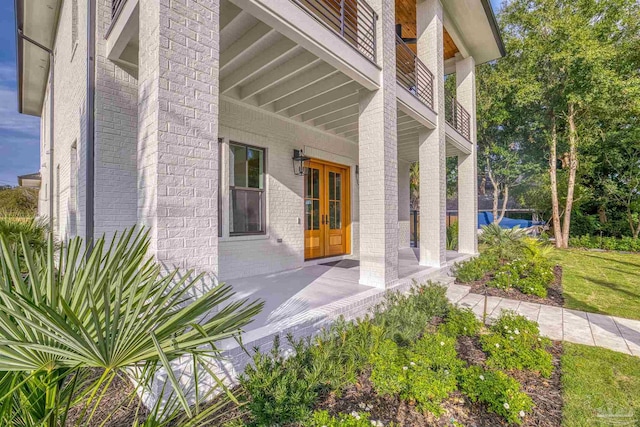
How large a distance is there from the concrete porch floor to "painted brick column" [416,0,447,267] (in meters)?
0.51

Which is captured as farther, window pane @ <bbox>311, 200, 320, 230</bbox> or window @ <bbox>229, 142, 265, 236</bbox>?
window pane @ <bbox>311, 200, 320, 230</bbox>

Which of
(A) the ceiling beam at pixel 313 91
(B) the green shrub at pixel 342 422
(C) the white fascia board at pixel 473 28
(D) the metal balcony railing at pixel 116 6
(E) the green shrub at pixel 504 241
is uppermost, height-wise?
(C) the white fascia board at pixel 473 28

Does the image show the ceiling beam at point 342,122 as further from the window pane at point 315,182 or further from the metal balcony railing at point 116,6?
the metal balcony railing at point 116,6

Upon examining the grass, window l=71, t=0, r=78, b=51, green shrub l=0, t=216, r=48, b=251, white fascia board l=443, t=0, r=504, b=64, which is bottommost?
the grass

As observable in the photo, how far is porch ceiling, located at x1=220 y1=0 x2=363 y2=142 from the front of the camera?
3.76 m

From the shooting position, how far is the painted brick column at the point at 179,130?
2297 millimetres

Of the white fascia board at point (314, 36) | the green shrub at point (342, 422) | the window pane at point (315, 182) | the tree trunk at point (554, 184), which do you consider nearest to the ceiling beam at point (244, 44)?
the white fascia board at point (314, 36)

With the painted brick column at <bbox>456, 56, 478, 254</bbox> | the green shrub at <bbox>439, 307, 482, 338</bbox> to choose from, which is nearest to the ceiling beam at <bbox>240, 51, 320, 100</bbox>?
the green shrub at <bbox>439, 307, 482, 338</bbox>

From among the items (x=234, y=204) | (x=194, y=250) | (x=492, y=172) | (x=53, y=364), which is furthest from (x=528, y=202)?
(x=53, y=364)

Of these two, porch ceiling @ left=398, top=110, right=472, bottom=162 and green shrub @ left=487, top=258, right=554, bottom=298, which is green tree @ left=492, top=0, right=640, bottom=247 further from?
green shrub @ left=487, top=258, right=554, bottom=298

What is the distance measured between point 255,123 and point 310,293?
3.45 metres

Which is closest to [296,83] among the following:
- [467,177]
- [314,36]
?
[314,36]

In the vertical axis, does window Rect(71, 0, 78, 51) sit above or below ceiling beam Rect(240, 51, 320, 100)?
above

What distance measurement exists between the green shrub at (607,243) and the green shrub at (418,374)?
13.6 meters
